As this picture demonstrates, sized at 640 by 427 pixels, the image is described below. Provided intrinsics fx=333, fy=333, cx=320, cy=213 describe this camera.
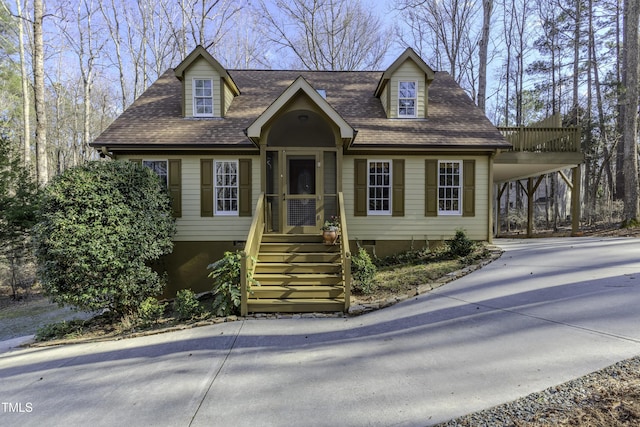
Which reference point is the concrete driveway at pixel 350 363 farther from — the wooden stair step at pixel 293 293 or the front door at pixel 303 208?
the front door at pixel 303 208

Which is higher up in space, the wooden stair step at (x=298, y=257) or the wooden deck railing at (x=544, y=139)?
the wooden deck railing at (x=544, y=139)

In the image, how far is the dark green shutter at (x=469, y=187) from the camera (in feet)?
33.6

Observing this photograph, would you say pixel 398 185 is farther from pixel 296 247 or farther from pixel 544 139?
pixel 544 139

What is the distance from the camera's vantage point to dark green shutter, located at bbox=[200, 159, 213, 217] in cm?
1007

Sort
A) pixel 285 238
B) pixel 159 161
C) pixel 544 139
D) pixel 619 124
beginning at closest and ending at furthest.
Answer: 1. pixel 285 238
2. pixel 159 161
3. pixel 544 139
4. pixel 619 124

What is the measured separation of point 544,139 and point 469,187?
16.1 feet

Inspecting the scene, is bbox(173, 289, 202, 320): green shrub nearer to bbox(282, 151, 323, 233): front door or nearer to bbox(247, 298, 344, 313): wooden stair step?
bbox(247, 298, 344, 313): wooden stair step

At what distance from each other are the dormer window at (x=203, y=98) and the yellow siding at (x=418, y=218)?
4963 millimetres

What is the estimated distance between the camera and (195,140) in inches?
389

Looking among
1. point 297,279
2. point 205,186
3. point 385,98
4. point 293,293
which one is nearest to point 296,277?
point 297,279

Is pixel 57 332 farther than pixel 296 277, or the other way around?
pixel 296 277

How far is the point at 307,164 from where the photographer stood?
10867 millimetres

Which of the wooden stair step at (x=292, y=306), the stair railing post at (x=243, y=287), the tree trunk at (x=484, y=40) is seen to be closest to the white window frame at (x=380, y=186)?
the wooden stair step at (x=292, y=306)

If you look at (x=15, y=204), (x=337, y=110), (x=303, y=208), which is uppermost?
(x=337, y=110)
